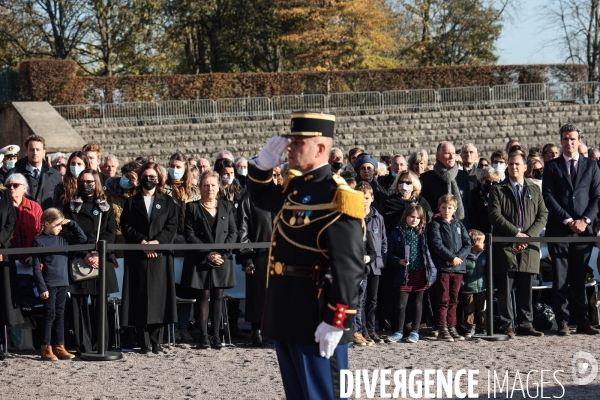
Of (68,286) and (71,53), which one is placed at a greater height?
(71,53)

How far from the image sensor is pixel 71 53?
48.5 m

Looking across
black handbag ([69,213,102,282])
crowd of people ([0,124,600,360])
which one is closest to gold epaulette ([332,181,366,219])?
crowd of people ([0,124,600,360])

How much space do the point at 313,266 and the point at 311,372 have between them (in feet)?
1.96

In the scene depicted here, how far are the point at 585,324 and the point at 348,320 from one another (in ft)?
22.1

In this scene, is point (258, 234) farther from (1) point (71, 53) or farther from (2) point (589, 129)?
(1) point (71, 53)

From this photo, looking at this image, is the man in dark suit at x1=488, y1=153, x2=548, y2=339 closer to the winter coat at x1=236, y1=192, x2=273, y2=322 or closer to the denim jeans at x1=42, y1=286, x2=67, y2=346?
the winter coat at x1=236, y1=192, x2=273, y2=322

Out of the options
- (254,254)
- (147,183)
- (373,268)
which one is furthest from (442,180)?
(147,183)

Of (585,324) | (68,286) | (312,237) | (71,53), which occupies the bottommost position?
(585,324)

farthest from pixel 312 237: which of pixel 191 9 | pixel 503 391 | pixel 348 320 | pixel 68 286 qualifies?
pixel 191 9

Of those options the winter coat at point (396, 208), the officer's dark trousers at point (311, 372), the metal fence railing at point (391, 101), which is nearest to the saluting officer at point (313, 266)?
the officer's dark trousers at point (311, 372)

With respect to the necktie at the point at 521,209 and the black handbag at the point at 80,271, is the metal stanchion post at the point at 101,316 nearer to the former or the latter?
the black handbag at the point at 80,271

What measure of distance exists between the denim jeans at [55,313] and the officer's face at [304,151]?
5.19 metres

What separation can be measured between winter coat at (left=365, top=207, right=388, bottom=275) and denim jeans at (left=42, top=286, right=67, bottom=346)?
3.24 metres

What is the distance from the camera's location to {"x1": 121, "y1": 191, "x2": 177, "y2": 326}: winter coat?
10.9 metres
